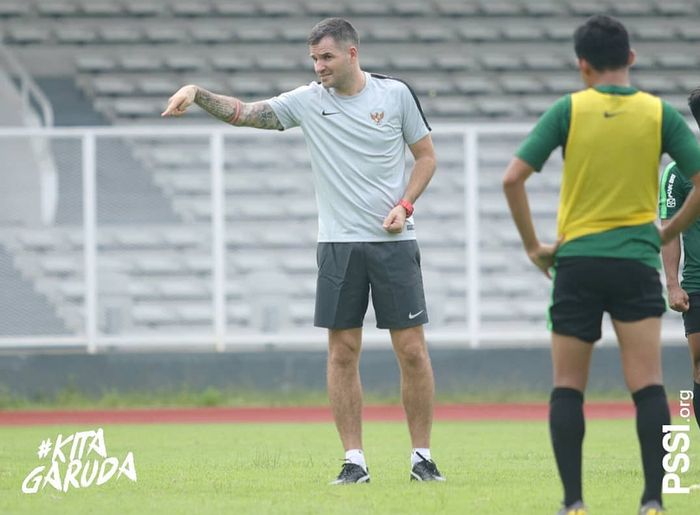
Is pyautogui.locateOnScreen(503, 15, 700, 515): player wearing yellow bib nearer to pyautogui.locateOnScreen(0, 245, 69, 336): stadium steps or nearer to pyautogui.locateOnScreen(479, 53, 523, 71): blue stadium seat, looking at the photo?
pyautogui.locateOnScreen(0, 245, 69, 336): stadium steps

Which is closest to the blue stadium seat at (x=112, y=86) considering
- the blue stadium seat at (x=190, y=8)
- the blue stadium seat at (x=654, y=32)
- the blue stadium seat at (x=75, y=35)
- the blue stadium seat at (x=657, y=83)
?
the blue stadium seat at (x=75, y=35)

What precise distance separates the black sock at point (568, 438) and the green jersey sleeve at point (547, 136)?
32.9 inches

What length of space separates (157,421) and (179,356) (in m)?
1.79

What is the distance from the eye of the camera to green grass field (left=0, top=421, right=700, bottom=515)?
6207 mm

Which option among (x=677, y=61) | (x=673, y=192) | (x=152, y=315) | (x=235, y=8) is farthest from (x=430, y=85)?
(x=673, y=192)

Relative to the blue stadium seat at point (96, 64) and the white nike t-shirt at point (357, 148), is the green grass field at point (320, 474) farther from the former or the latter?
the blue stadium seat at point (96, 64)

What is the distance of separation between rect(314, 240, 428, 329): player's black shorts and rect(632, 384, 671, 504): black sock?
189cm

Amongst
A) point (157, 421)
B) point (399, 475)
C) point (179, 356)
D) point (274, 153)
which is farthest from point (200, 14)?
point (399, 475)

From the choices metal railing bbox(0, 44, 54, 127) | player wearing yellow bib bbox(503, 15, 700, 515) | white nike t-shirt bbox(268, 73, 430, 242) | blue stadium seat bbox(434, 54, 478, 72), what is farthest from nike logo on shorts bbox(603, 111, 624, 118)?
blue stadium seat bbox(434, 54, 478, 72)

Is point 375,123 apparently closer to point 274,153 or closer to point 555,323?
point 555,323

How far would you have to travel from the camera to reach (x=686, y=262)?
779 centimetres

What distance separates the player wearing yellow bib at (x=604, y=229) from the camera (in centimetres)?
542

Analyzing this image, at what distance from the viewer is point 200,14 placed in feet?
62.9

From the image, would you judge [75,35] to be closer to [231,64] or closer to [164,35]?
[164,35]
